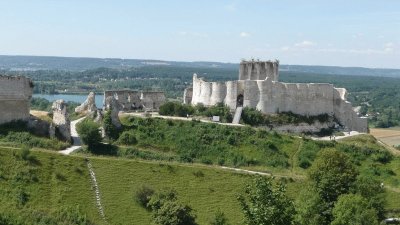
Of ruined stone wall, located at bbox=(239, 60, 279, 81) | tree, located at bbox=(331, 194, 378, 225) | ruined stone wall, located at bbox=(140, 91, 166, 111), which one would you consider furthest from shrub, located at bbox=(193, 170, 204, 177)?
ruined stone wall, located at bbox=(239, 60, 279, 81)

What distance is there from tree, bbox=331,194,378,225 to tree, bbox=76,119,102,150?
20481mm

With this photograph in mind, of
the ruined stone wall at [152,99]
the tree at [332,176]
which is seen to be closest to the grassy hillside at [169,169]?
the tree at [332,176]

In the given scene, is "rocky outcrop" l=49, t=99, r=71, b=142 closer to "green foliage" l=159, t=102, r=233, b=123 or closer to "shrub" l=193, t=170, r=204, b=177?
"shrub" l=193, t=170, r=204, b=177

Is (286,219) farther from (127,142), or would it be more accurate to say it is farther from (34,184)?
(127,142)

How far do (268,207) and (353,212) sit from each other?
21.5 ft

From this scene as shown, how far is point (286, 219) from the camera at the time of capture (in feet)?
105

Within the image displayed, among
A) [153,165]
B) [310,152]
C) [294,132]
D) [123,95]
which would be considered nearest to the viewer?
[153,165]

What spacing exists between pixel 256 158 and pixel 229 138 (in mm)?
3546

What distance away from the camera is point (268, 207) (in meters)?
31.8

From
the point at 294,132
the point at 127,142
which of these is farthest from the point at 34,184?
the point at 294,132

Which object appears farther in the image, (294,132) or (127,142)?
(294,132)

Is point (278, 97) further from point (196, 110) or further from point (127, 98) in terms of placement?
point (127, 98)

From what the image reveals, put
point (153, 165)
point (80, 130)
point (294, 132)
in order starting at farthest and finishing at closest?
point (294, 132) → point (80, 130) → point (153, 165)

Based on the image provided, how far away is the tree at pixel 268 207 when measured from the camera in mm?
31625
